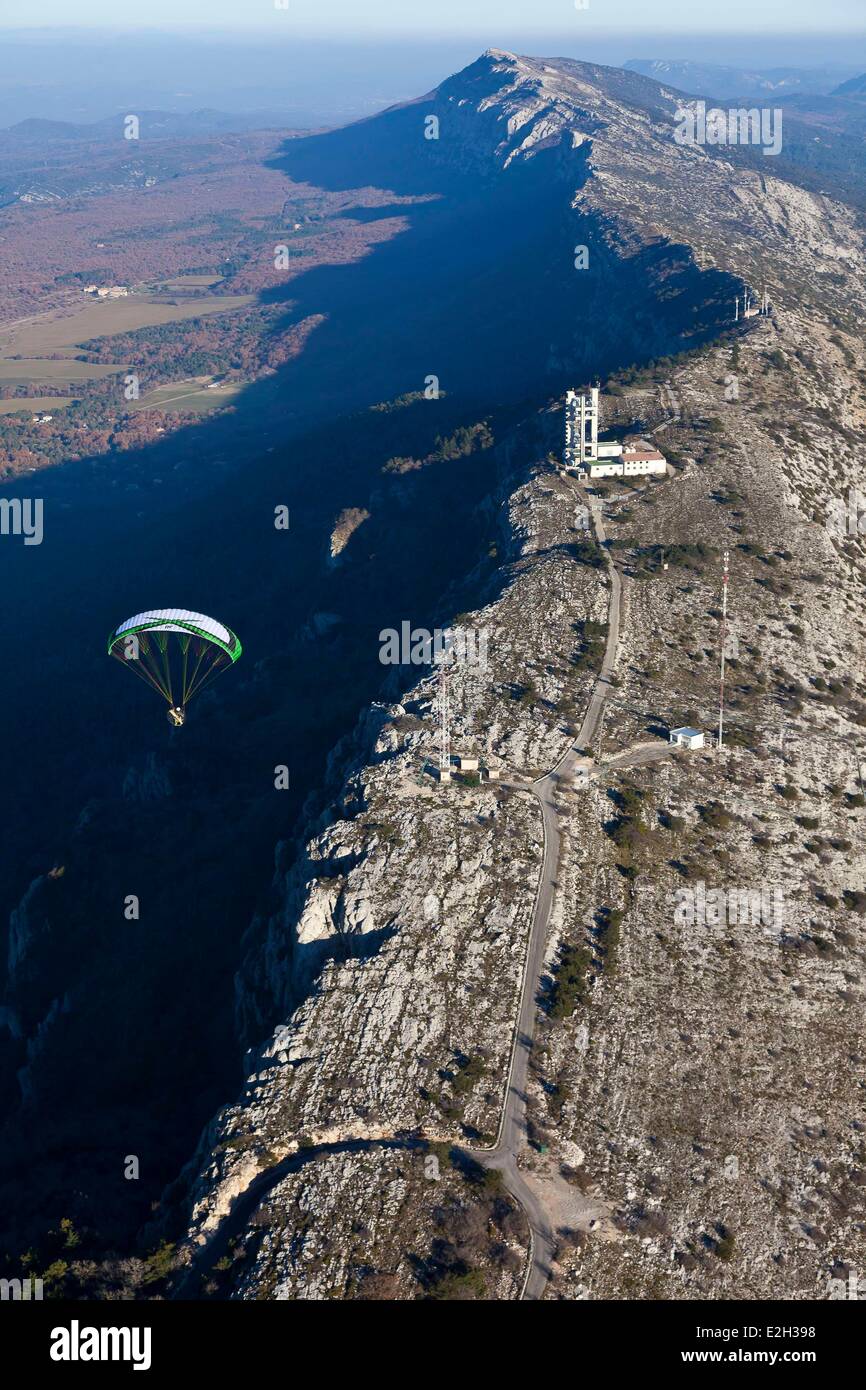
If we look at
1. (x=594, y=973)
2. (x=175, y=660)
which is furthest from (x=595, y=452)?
(x=594, y=973)

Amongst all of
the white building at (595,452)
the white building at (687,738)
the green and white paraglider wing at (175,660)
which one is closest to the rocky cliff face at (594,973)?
the white building at (687,738)

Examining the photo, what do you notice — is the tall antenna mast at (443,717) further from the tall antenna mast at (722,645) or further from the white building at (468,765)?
the tall antenna mast at (722,645)

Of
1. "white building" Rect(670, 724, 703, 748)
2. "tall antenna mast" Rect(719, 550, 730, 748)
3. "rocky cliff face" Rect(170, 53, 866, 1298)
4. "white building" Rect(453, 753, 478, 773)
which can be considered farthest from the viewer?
"tall antenna mast" Rect(719, 550, 730, 748)

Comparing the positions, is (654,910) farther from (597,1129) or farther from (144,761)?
(144,761)

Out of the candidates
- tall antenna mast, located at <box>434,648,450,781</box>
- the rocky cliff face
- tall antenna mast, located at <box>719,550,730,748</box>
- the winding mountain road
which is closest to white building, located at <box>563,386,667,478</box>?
the rocky cliff face

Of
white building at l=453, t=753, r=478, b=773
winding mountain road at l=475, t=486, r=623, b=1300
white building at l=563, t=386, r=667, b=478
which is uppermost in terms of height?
white building at l=563, t=386, r=667, b=478

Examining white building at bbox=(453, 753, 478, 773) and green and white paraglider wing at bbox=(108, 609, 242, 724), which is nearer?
white building at bbox=(453, 753, 478, 773)

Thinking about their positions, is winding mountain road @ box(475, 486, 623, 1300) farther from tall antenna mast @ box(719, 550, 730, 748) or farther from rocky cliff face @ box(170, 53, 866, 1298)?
tall antenna mast @ box(719, 550, 730, 748)
